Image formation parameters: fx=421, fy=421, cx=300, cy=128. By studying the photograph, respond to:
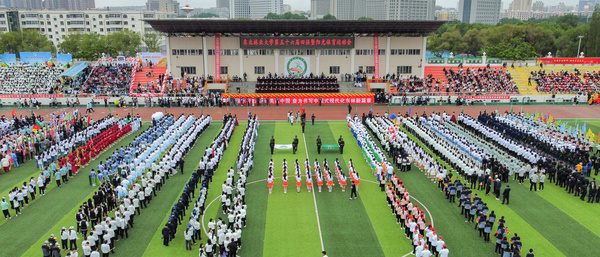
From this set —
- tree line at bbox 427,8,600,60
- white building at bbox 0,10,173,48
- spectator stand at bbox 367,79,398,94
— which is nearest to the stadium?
spectator stand at bbox 367,79,398,94

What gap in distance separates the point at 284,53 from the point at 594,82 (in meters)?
40.4

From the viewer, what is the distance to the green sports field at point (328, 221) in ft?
52.5

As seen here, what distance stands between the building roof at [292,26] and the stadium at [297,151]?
287 mm

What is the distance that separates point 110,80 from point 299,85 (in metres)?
24.7

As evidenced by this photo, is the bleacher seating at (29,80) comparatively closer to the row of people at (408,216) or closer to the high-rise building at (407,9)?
the row of people at (408,216)

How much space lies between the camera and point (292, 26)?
175ft

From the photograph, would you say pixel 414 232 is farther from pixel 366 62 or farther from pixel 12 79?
pixel 12 79

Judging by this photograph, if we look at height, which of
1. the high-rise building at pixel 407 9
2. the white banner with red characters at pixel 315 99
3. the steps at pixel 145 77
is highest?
the high-rise building at pixel 407 9

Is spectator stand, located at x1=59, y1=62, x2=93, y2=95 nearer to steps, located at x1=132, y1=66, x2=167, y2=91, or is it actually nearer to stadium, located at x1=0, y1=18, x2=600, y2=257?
stadium, located at x1=0, y1=18, x2=600, y2=257

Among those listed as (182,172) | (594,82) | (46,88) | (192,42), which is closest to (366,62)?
(192,42)

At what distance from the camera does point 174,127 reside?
31953 millimetres

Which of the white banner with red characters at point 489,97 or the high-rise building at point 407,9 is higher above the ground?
the high-rise building at point 407,9

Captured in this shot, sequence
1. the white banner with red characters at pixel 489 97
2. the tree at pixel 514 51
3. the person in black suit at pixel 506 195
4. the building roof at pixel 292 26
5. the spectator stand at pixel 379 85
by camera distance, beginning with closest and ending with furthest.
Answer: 1. the person in black suit at pixel 506 195
2. the white banner with red characters at pixel 489 97
3. the building roof at pixel 292 26
4. the spectator stand at pixel 379 85
5. the tree at pixel 514 51

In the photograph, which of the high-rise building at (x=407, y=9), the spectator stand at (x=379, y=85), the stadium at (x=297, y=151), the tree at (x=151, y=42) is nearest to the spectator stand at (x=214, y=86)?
the stadium at (x=297, y=151)
